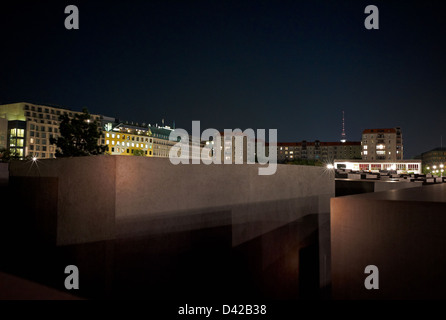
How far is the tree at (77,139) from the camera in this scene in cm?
3120

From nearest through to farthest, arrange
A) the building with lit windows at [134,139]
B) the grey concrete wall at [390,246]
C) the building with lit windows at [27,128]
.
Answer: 1. the grey concrete wall at [390,246]
2. the building with lit windows at [27,128]
3. the building with lit windows at [134,139]

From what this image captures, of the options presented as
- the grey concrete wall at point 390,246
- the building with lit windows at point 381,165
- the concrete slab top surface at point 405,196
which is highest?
the building with lit windows at point 381,165

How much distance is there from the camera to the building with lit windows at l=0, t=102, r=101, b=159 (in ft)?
235

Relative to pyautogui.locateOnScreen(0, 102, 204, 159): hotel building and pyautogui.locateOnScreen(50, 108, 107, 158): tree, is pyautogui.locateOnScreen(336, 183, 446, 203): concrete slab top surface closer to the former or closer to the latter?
pyautogui.locateOnScreen(50, 108, 107, 158): tree

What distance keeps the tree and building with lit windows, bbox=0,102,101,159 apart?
44855 millimetres

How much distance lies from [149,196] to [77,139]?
3042cm

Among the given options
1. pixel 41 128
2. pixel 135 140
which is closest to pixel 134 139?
pixel 135 140

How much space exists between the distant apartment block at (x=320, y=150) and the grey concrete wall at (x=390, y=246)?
12007 cm

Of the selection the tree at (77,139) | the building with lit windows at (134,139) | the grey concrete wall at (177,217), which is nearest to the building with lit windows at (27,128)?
the building with lit windows at (134,139)

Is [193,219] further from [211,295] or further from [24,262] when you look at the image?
[24,262]

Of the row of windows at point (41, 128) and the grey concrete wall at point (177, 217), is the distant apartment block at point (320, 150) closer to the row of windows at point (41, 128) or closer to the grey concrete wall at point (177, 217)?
the row of windows at point (41, 128)

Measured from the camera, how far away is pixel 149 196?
540cm

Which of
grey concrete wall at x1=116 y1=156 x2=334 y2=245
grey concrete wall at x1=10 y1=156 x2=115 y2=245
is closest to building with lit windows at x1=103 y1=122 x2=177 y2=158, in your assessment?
grey concrete wall at x1=116 y1=156 x2=334 y2=245

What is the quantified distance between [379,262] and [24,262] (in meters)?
6.60
